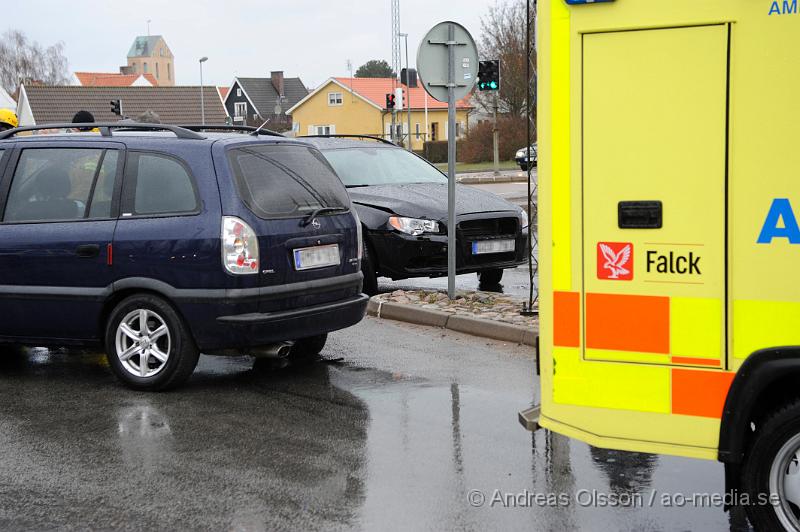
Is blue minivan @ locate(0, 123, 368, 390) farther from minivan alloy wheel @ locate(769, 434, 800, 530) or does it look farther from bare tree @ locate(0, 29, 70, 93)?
bare tree @ locate(0, 29, 70, 93)

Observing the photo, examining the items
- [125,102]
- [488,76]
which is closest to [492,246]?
[488,76]

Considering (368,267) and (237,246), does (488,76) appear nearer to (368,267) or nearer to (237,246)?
(368,267)

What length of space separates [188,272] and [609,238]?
137 inches

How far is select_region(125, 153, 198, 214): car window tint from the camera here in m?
7.07

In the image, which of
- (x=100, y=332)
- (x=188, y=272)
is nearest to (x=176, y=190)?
(x=188, y=272)

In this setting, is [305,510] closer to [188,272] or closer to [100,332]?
[188,272]

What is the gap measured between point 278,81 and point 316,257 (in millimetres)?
102971

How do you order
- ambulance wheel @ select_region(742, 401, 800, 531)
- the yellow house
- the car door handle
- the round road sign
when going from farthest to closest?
1. the yellow house
2. the round road sign
3. the car door handle
4. ambulance wheel @ select_region(742, 401, 800, 531)

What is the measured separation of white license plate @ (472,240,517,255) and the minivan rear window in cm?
345

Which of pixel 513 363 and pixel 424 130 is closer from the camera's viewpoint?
pixel 513 363

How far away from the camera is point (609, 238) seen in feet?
14.0

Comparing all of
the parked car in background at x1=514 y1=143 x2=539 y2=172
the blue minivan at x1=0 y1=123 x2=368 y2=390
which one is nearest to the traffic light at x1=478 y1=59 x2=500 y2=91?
the parked car in background at x1=514 y1=143 x2=539 y2=172

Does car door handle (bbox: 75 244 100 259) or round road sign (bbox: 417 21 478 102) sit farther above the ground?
round road sign (bbox: 417 21 478 102)

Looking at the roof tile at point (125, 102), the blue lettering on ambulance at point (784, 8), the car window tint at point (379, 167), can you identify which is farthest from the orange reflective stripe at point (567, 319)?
the roof tile at point (125, 102)
